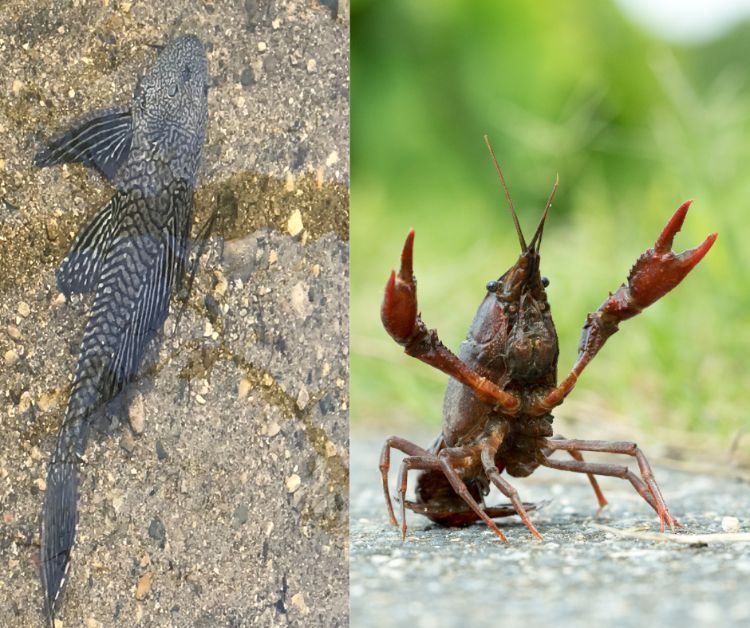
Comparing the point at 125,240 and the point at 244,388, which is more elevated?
the point at 125,240

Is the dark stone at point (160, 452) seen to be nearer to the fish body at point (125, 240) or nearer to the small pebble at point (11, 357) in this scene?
the fish body at point (125, 240)

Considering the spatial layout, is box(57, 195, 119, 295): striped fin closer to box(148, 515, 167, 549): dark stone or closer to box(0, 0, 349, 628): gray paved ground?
box(0, 0, 349, 628): gray paved ground

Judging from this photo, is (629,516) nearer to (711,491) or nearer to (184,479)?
(711,491)


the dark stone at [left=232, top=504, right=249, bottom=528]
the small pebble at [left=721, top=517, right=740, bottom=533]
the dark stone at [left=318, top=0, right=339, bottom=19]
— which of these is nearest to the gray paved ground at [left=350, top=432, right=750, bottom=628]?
the small pebble at [left=721, top=517, right=740, bottom=533]

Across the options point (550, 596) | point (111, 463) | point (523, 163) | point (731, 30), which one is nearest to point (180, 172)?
point (111, 463)

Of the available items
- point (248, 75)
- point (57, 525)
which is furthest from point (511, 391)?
point (57, 525)

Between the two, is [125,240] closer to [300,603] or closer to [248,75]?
[248,75]
